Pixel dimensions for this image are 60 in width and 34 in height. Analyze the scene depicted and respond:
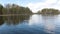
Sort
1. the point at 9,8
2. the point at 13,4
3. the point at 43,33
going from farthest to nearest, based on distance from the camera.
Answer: the point at 13,4 → the point at 9,8 → the point at 43,33

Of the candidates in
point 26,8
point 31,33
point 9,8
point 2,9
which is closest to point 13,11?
point 9,8

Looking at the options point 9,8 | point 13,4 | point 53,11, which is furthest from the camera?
point 53,11

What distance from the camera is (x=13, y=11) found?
99.2 metres

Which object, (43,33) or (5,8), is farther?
(5,8)

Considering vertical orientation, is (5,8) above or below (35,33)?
above

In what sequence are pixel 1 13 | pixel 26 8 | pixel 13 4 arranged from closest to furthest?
pixel 1 13 → pixel 13 4 → pixel 26 8

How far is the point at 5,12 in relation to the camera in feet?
304

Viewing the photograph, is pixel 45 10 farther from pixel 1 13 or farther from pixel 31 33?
pixel 31 33

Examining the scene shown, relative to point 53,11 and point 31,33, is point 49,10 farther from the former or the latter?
point 31,33

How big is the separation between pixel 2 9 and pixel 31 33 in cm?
7884

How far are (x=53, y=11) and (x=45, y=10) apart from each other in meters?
12.1

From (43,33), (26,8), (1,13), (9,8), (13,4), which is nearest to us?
(43,33)

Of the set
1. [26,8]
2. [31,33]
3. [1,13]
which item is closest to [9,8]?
[1,13]

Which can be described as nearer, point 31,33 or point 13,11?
point 31,33
